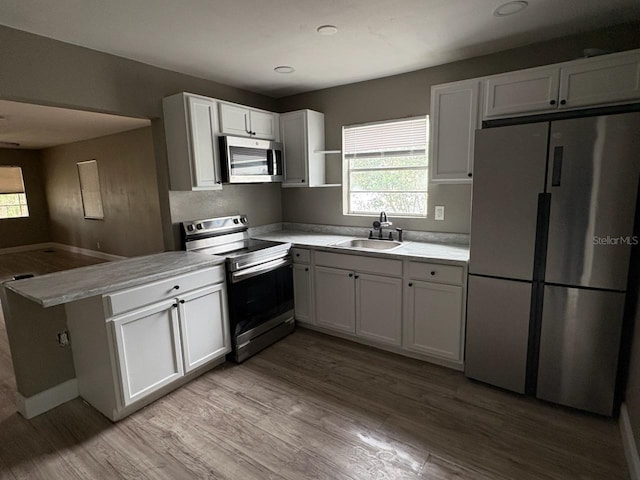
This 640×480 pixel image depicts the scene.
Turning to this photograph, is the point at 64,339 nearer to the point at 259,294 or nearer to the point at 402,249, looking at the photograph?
the point at 259,294

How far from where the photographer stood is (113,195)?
22.0ft

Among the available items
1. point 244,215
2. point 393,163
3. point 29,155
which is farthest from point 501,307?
point 29,155

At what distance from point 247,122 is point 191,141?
26.5 inches

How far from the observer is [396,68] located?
3.09m

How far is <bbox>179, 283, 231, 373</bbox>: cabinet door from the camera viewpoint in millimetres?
2521

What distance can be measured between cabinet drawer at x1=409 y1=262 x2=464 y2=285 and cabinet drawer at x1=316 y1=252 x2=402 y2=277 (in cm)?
12

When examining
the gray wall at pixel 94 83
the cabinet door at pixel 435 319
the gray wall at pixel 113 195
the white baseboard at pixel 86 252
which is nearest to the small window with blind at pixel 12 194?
the gray wall at pixel 113 195

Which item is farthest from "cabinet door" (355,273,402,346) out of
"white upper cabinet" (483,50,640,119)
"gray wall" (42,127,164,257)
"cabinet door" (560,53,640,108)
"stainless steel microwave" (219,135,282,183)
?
"gray wall" (42,127,164,257)

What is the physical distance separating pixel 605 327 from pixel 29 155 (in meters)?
10.8

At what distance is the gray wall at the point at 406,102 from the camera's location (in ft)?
8.20

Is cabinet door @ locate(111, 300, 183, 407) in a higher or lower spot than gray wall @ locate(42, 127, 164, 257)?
lower

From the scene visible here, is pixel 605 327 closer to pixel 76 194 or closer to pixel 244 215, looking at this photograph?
pixel 244 215

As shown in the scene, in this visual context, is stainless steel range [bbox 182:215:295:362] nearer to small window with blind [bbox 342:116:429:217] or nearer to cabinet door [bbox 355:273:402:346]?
cabinet door [bbox 355:273:402:346]

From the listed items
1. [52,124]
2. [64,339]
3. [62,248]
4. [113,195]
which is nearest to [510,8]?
[64,339]
